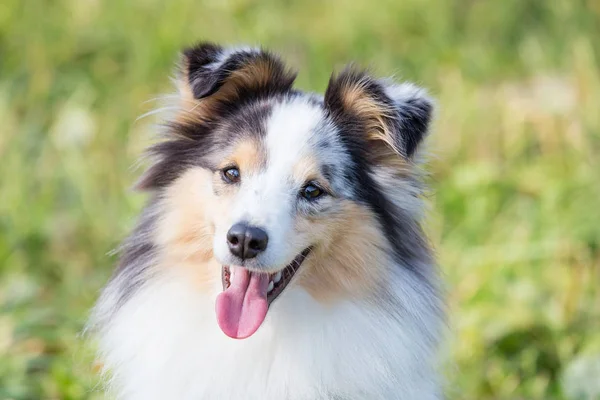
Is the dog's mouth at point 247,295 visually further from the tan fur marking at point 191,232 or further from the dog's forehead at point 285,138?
the dog's forehead at point 285,138

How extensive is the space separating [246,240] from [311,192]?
43 cm

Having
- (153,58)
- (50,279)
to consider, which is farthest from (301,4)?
(50,279)

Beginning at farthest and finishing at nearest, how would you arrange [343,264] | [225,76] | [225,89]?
[225,89], [225,76], [343,264]

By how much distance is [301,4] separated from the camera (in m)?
8.90

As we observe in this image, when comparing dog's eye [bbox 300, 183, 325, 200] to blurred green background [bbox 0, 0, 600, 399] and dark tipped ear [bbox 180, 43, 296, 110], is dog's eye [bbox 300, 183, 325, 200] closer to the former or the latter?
dark tipped ear [bbox 180, 43, 296, 110]

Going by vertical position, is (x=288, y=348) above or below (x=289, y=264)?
below

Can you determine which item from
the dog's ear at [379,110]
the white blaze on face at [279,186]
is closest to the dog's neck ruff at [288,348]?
the white blaze on face at [279,186]

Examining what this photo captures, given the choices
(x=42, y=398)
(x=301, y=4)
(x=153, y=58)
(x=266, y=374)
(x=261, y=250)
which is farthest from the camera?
(x=301, y=4)

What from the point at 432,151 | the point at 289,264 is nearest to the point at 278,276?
the point at 289,264

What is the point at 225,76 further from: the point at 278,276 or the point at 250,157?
the point at 278,276

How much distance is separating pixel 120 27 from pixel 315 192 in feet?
17.2

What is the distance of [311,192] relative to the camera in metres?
3.29

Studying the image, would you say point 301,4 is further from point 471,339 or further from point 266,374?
point 266,374

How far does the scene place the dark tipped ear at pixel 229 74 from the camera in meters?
3.38
